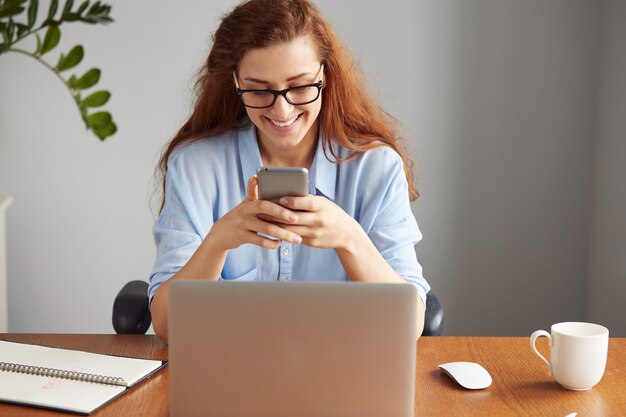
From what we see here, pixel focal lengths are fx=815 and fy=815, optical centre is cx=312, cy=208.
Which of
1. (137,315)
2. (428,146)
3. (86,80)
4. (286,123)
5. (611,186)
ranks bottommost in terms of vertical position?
(137,315)

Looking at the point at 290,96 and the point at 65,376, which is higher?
the point at 290,96

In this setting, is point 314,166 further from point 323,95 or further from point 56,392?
point 56,392

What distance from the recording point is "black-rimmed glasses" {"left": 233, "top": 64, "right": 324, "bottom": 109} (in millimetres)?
1710

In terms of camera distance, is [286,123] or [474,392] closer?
[474,392]

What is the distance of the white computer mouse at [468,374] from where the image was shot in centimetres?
128

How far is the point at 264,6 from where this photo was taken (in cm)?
178

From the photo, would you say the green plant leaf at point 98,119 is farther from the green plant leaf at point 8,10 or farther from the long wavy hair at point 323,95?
the long wavy hair at point 323,95

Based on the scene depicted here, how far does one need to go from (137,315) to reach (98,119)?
1.05 meters

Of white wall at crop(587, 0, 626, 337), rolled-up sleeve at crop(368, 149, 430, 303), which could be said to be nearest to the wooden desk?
rolled-up sleeve at crop(368, 149, 430, 303)

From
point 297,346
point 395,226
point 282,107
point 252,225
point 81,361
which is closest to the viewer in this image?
point 297,346

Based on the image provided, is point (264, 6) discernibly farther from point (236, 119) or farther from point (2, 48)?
point (2, 48)

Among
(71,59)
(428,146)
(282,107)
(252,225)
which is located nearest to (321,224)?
(252,225)

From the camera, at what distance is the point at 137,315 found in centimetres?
172

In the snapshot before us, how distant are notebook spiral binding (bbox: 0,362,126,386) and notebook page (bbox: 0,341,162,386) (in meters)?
0.01
